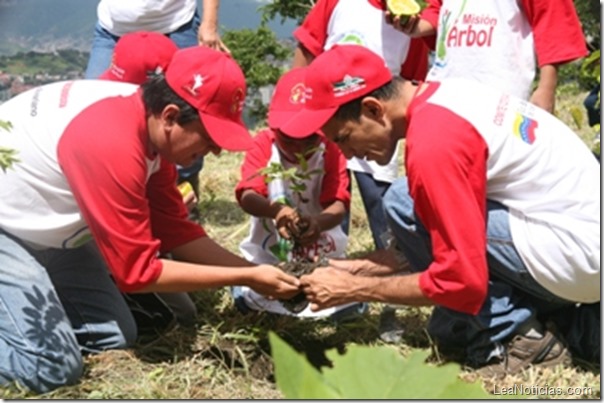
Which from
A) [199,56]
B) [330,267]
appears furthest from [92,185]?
[330,267]

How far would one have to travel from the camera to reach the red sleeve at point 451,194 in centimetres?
248

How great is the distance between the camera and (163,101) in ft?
8.90

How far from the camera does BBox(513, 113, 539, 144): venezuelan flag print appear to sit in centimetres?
267

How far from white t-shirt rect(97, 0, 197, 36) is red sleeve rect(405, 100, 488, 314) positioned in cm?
187

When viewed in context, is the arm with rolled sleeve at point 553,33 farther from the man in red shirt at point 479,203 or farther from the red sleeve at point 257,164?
the red sleeve at point 257,164

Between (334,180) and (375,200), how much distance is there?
200 mm

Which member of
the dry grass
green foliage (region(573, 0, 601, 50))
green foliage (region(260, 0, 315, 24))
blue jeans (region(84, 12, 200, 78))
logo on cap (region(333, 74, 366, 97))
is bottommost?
green foliage (region(573, 0, 601, 50))

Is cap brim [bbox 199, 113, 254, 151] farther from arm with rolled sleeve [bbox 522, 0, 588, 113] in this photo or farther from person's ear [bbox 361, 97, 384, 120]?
arm with rolled sleeve [bbox 522, 0, 588, 113]

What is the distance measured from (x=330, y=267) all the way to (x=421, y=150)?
2.38ft

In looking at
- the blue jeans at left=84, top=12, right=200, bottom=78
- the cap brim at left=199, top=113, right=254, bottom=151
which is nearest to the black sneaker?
the cap brim at left=199, top=113, right=254, bottom=151

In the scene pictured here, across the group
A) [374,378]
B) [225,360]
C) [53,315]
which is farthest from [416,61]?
[374,378]

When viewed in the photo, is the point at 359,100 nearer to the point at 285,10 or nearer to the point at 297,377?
the point at 297,377

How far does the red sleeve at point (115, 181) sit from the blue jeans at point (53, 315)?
0.32 m

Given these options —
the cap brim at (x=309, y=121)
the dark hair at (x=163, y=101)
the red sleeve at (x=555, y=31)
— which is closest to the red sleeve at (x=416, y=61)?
the red sleeve at (x=555, y=31)
